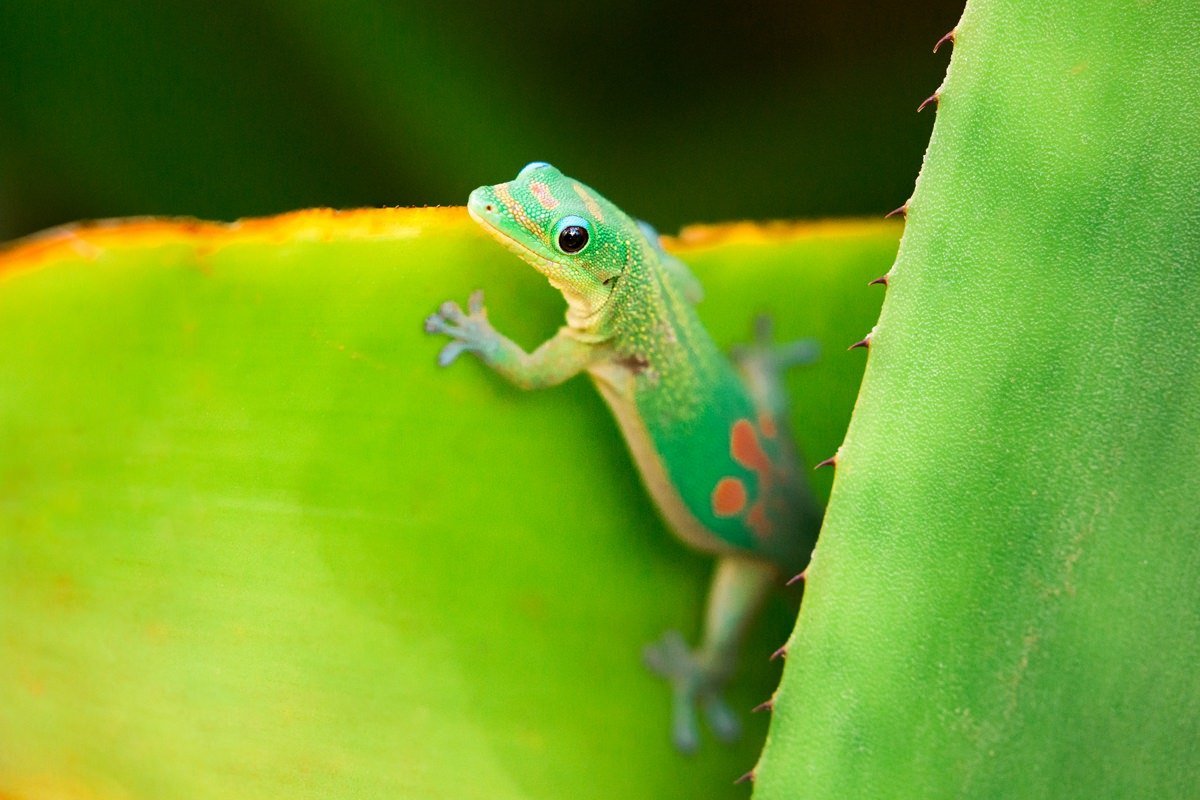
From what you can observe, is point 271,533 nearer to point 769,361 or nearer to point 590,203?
point 590,203

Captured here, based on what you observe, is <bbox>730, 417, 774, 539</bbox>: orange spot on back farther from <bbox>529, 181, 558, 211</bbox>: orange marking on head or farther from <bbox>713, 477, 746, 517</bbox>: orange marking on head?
<bbox>529, 181, 558, 211</bbox>: orange marking on head

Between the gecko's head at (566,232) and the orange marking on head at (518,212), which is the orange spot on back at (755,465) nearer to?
the gecko's head at (566,232)

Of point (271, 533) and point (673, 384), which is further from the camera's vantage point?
point (673, 384)

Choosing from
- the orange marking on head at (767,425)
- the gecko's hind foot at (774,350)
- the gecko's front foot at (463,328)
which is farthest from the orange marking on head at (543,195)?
the orange marking on head at (767,425)

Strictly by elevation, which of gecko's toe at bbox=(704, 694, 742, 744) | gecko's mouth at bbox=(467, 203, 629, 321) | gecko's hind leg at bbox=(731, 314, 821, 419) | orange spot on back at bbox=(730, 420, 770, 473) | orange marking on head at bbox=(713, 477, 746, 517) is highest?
gecko's mouth at bbox=(467, 203, 629, 321)

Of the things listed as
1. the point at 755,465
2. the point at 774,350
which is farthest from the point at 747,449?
the point at 774,350

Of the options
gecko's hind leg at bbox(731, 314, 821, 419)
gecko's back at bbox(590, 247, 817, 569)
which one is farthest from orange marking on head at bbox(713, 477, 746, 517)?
gecko's hind leg at bbox(731, 314, 821, 419)
